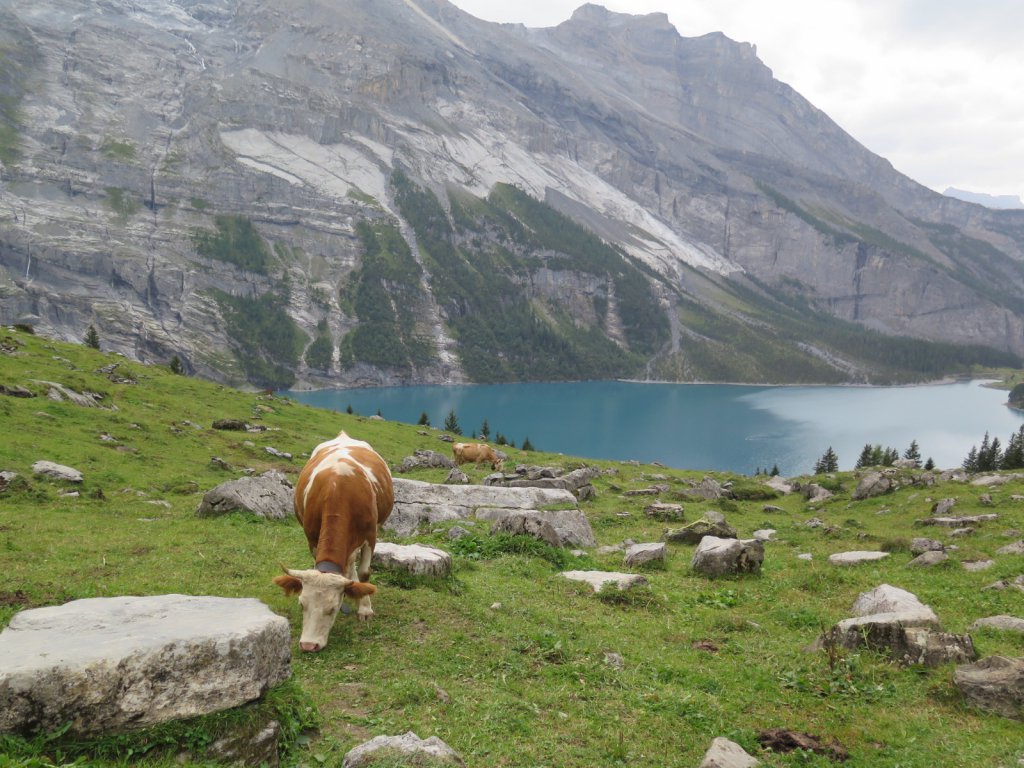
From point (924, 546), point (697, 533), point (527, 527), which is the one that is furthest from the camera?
point (697, 533)

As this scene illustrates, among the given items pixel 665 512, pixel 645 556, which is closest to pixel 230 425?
pixel 665 512

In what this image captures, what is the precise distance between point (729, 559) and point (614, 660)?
819 cm

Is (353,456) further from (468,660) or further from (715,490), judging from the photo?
(715,490)

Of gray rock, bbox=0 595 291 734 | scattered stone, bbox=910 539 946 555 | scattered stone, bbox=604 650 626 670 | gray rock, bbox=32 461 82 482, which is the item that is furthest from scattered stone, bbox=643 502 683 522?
gray rock, bbox=32 461 82 482

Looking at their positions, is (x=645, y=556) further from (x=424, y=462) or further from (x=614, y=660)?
(x=424, y=462)

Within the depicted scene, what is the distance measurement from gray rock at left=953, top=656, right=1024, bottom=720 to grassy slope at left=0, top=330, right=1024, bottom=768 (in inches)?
11.0

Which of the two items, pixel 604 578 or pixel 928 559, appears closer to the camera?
pixel 604 578

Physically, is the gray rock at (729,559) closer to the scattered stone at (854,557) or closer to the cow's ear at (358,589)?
the scattered stone at (854,557)

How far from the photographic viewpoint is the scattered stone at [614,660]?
35.4 ft

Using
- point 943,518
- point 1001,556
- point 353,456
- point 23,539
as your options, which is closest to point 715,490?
point 943,518

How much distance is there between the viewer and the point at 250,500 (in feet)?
70.7

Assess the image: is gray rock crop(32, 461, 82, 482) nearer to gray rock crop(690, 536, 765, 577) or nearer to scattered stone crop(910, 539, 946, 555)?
gray rock crop(690, 536, 765, 577)

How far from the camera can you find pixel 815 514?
120ft

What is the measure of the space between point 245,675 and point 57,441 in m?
27.0
